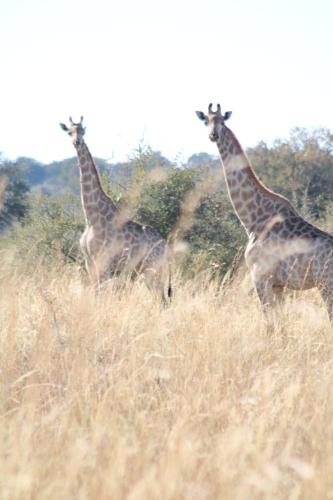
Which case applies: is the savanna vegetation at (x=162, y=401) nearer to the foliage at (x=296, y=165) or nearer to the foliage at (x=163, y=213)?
the foliage at (x=163, y=213)

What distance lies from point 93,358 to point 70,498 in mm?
1775

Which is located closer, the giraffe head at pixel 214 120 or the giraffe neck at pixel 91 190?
the giraffe head at pixel 214 120

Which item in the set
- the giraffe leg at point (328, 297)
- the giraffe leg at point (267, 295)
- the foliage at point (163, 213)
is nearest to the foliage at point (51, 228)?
the foliage at point (163, 213)

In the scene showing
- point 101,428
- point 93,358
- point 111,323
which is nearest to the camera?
point 101,428

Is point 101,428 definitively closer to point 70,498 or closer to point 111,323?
point 70,498

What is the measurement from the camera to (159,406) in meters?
5.25

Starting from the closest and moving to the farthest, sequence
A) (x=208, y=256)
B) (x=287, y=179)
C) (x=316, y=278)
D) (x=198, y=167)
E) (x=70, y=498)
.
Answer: (x=70, y=498) → (x=316, y=278) → (x=208, y=256) → (x=198, y=167) → (x=287, y=179)

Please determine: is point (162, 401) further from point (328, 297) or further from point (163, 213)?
point (163, 213)

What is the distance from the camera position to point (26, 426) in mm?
4559

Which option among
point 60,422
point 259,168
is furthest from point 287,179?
point 60,422

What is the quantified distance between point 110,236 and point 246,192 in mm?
2248

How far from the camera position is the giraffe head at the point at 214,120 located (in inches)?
365

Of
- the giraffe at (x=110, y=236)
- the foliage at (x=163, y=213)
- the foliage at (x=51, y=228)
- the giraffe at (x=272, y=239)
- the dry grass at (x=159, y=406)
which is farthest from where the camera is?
the foliage at (x=51, y=228)

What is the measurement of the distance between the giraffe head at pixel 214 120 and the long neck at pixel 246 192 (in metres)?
0.07
